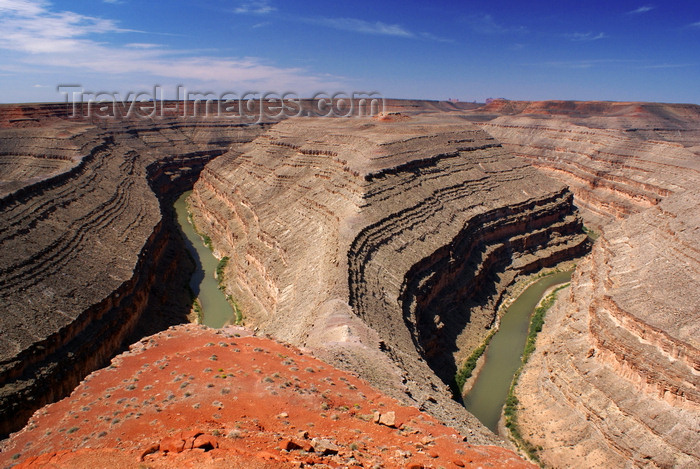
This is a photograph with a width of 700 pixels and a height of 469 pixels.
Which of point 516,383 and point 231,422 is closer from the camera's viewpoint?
point 231,422

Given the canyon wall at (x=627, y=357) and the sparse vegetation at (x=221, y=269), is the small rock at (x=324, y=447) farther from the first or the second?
the sparse vegetation at (x=221, y=269)

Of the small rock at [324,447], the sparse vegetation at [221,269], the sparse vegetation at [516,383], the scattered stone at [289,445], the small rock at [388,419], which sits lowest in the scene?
the sparse vegetation at [516,383]

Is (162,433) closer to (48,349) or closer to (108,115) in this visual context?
(48,349)

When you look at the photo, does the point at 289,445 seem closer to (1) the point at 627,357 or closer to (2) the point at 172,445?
(2) the point at 172,445

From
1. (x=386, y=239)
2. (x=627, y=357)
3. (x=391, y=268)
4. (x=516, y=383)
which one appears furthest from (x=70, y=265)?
(x=627, y=357)

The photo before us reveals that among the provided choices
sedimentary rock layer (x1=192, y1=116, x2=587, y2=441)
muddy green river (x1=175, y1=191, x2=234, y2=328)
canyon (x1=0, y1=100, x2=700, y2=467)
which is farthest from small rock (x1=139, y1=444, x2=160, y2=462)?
muddy green river (x1=175, y1=191, x2=234, y2=328)

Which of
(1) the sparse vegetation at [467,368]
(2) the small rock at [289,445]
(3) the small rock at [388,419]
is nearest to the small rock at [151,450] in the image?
(2) the small rock at [289,445]

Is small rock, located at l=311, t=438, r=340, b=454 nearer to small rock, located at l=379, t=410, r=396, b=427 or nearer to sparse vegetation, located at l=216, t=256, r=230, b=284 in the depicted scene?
small rock, located at l=379, t=410, r=396, b=427
